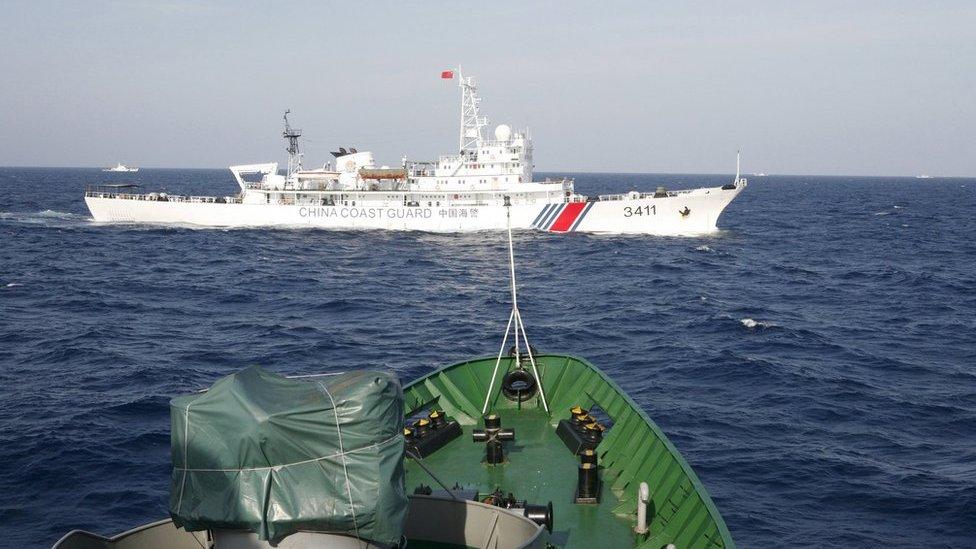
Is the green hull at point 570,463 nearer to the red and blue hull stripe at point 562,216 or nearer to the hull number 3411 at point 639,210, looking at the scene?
the red and blue hull stripe at point 562,216

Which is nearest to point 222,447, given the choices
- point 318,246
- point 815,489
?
point 815,489

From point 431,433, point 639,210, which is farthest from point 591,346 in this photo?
point 639,210

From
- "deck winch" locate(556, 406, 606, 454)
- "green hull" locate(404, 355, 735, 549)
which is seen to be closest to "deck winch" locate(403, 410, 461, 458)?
"green hull" locate(404, 355, 735, 549)

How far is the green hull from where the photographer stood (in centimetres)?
1113

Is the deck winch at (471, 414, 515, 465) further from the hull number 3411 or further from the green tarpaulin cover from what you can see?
the hull number 3411

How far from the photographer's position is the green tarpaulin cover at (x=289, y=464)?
7.76 meters

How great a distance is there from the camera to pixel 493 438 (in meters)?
14.3

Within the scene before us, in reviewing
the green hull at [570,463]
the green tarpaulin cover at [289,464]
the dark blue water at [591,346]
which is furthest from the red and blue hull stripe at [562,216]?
the green tarpaulin cover at [289,464]

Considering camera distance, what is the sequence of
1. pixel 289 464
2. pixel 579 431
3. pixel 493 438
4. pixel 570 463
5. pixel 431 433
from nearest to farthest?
pixel 289 464 → pixel 570 463 → pixel 493 438 → pixel 579 431 → pixel 431 433

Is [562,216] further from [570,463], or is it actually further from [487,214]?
[570,463]

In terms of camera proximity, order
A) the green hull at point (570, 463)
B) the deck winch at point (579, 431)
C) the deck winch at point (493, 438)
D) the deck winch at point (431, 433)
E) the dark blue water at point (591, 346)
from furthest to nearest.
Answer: the dark blue water at point (591, 346) < the deck winch at point (431, 433) < the deck winch at point (579, 431) < the deck winch at point (493, 438) < the green hull at point (570, 463)

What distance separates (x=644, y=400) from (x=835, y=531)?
904 cm

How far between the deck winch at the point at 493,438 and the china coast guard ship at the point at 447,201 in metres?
60.6

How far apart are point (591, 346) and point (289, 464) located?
26.2m
